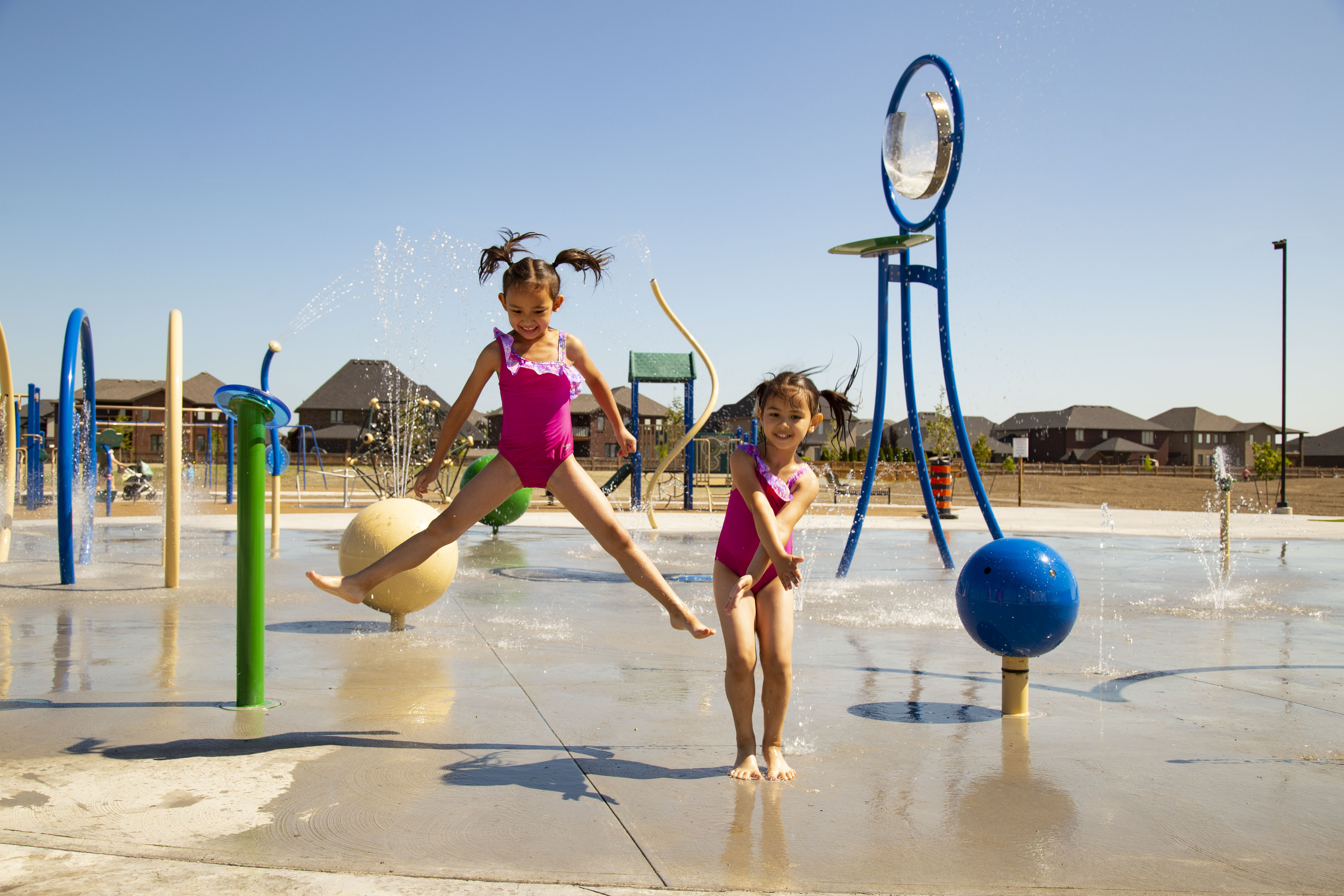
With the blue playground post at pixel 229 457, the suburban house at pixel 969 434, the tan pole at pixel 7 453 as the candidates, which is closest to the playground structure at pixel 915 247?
the tan pole at pixel 7 453

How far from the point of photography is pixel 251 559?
4.30m

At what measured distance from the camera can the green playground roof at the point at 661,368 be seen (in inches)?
1012

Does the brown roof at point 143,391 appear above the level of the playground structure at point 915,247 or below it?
above

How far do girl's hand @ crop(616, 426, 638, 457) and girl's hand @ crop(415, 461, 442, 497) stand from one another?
785 mm

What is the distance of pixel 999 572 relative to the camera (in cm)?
455

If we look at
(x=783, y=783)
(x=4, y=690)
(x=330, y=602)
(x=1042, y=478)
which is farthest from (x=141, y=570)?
(x=1042, y=478)

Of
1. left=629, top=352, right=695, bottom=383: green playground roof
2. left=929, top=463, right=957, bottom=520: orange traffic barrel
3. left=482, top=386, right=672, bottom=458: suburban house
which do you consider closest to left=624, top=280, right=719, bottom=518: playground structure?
left=629, top=352, right=695, bottom=383: green playground roof

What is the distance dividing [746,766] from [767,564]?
70 cm

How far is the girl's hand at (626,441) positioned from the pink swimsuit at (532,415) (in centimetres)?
30

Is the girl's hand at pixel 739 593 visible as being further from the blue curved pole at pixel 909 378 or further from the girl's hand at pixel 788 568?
the blue curved pole at pixel 909 378

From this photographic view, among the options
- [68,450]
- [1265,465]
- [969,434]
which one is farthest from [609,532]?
[1265,465]

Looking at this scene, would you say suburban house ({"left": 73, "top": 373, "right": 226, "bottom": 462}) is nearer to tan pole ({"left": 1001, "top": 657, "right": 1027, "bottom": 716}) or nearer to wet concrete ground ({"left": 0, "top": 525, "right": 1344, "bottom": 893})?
wet concrete ground ({"left": 0, "top": 525, "right": 1344, "bottom": 893})

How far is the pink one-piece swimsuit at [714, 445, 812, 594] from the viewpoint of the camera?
3721 millimetres

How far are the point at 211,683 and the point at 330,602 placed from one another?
2978 millimetres
